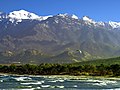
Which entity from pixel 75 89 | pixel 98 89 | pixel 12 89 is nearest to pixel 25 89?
pixel 12 89

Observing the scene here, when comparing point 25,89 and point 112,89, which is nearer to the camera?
point 25,89

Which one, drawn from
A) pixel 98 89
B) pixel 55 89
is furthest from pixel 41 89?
pixel 98 89

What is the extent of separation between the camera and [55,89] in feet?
339

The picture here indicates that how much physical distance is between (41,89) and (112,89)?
21993 millimetres

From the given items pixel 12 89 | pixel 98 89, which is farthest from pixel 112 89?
pixel 12 89

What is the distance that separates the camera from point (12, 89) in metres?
101

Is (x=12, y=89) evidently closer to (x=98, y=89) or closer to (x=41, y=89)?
(x=41, y=89)

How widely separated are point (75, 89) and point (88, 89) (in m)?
4.38

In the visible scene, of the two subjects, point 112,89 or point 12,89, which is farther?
point 112,89

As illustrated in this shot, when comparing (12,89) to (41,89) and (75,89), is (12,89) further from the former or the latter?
(75,89)

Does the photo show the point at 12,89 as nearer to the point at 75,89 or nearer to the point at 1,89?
the point at 1,89

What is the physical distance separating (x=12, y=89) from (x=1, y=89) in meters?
3.06

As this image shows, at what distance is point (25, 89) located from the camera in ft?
332

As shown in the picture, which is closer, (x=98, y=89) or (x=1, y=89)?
(x=1, y=89)
